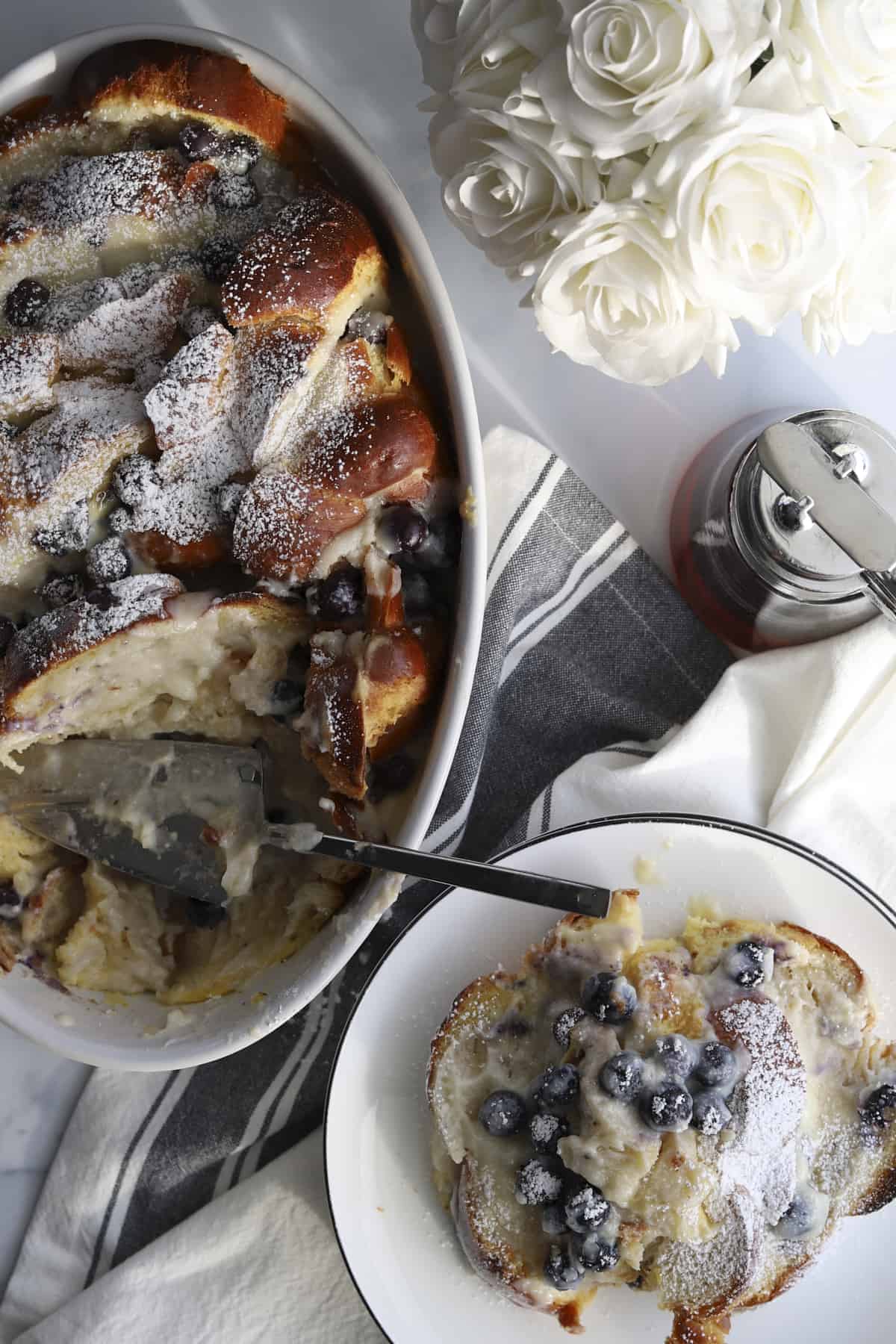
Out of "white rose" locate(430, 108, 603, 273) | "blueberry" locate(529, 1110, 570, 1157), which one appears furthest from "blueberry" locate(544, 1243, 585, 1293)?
"white rose" locate(430, 108, 603, 273)

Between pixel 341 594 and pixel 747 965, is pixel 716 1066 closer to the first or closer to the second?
pixel 747 965

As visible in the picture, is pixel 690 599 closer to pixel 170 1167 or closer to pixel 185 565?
pixel 185 565

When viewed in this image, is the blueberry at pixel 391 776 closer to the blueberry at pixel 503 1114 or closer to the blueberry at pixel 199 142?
the blueberry at pixel 503 1114

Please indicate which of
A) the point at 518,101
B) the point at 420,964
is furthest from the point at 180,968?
the point at 518,101

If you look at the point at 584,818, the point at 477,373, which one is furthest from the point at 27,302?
the point at 584,818

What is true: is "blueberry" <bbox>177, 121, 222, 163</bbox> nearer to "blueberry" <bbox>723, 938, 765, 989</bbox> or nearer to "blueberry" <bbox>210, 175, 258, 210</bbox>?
"blueberry" <bbox>210, 175, 258, 210</bbox>

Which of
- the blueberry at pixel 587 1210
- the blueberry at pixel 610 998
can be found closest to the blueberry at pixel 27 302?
the blueberry at pixel 610 998
